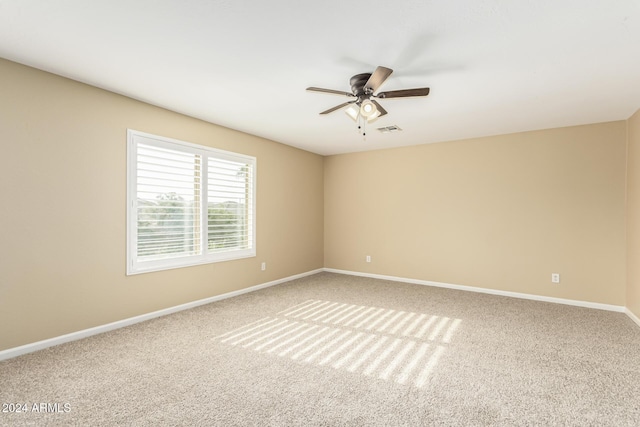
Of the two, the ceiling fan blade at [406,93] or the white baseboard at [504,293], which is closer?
the ceiling fan blade at [406,93]

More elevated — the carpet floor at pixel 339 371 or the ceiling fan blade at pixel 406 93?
the ceiling fan blade at pixel 406 93

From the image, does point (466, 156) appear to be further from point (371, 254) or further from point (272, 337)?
point (272, 337)

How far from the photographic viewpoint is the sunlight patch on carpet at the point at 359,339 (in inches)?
97.4

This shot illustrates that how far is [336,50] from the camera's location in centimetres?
230

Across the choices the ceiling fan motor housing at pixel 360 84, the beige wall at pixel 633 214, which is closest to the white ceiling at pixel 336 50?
the ceiling fan motor housing at pixel 360 84

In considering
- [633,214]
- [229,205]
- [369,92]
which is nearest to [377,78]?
[369,92]

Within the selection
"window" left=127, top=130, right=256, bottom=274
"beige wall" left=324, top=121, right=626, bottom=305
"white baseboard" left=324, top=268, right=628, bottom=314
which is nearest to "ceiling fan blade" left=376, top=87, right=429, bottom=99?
"window" left=127, top=130, right=256, bottom=274

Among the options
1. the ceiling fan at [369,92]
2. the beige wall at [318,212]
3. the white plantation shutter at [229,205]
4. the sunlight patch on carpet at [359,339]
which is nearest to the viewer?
the ceiling fan at [369,92]

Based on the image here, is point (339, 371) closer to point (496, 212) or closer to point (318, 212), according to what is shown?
point (496, 212)

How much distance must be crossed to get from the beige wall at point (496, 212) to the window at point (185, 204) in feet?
7.36

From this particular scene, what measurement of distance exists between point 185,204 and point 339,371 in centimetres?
270

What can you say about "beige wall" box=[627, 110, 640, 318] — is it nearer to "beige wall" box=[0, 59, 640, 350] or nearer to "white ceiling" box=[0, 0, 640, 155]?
"beige wall" box=[0, 59, 640, 350]

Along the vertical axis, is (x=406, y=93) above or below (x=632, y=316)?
above

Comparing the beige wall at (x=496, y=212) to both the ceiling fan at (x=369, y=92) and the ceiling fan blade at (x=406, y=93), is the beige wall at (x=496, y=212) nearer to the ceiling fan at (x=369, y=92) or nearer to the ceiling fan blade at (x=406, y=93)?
the ceiling fan at (x=369, y=92)
